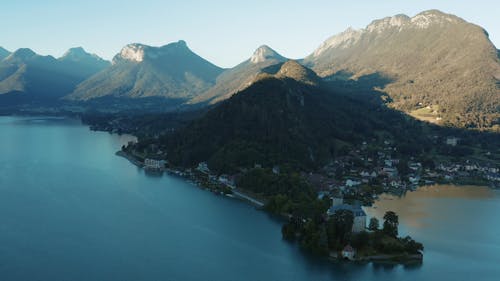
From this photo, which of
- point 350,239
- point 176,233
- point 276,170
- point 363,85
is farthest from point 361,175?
point 363,85

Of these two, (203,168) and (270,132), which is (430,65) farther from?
(203,168)

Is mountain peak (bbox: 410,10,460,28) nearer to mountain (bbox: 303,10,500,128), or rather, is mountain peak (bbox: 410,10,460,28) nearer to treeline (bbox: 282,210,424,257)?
mountain (bbox: 303,10,500,128)

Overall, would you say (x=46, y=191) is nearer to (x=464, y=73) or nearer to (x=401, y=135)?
(x=401, y=135)

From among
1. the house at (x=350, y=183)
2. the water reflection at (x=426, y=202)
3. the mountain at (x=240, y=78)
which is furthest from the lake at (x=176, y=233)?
the mountain at (x=240, y=78)

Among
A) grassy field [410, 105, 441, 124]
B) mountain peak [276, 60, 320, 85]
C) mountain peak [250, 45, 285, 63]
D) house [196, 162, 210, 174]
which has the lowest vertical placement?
house [196, 162, 210, 174]

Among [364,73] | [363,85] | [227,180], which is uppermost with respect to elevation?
[364,73]

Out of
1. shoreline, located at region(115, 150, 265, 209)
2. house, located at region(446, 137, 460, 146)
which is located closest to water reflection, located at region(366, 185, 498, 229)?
shoreline, located at region(115, 150, 265, 209)
